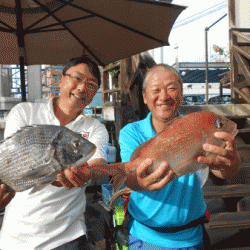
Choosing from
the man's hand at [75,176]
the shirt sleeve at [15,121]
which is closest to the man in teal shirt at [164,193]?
the man's hand at [75,176]

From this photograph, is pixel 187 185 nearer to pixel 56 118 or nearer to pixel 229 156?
pixel 229 156

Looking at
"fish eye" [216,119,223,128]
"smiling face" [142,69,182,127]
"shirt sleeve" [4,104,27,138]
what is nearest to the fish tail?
"smiling face" [142,69,182,127]

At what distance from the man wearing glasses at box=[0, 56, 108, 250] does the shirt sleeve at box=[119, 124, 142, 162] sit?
8.2 inches

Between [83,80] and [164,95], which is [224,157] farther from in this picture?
[83,80]

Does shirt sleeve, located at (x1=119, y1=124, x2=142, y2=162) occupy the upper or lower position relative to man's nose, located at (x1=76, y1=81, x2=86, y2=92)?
lower

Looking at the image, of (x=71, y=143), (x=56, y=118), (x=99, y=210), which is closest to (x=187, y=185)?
(x=71, y=143)

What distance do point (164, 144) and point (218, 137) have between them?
1.18 feet

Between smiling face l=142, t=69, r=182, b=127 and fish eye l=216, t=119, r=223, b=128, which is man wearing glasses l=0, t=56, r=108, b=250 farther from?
fish eye l=216, t=119, r=223, b=128

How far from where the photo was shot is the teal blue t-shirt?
1.71 m

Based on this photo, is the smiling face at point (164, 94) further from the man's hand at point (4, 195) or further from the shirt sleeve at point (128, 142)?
the man's hand at point (4, 195)

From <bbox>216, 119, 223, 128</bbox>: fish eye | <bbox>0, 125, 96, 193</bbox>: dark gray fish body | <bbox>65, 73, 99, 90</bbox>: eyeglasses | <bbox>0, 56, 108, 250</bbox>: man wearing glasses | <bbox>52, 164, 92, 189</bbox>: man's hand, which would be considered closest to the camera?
<bbox>0, 125, 96, 193</bbox>: dark gray fish body

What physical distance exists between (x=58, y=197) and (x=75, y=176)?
28.9 inches

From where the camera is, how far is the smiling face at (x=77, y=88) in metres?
2.08

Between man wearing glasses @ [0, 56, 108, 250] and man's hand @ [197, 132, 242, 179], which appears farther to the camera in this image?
man wearing glasses @ [0, 56, 108, 250]
